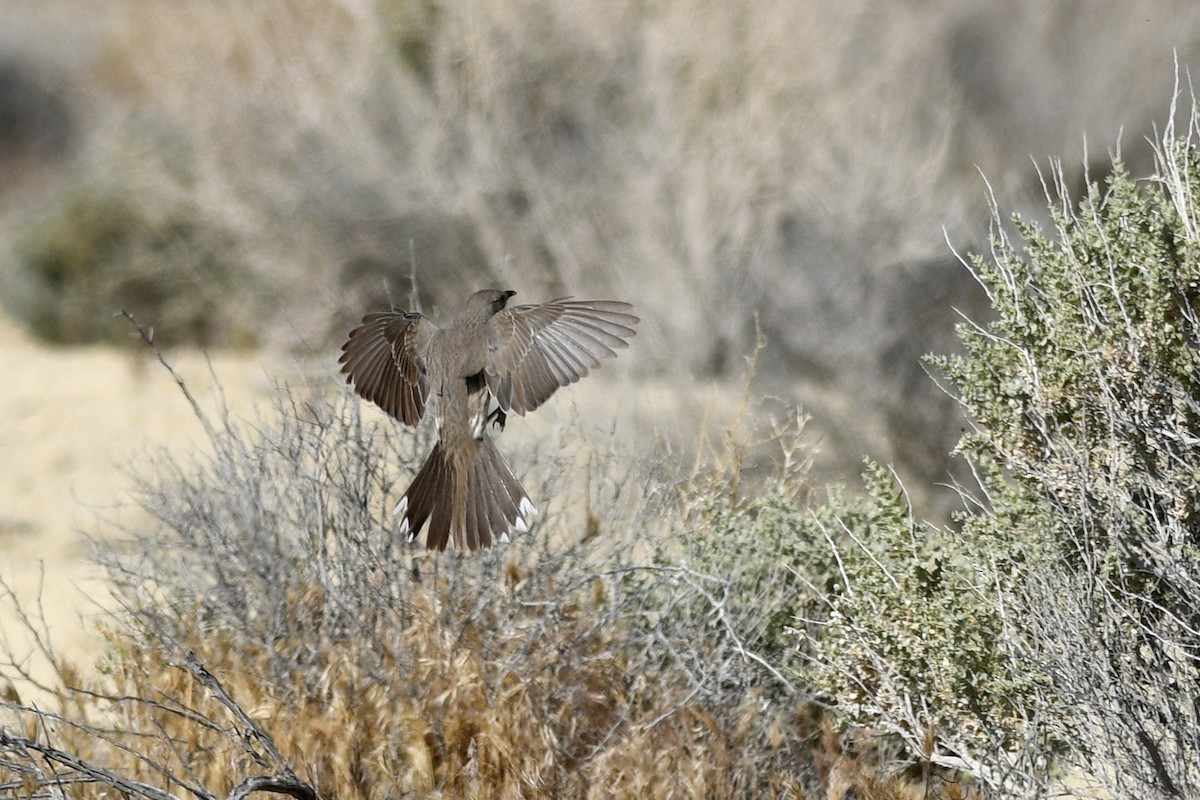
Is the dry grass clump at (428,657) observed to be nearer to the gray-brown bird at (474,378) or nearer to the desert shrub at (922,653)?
the desert shrub at (922,653)

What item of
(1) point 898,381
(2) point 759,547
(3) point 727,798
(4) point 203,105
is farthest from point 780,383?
(4) point 203,105

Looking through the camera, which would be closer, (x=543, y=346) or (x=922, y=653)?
(x=543, y=346)

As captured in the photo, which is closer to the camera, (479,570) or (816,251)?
(479,570)

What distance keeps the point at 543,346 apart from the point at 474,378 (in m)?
0.23

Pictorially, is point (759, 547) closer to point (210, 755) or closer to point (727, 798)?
point (727, 798)

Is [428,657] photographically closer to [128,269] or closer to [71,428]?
[71,428]

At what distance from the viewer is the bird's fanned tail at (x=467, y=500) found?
121 inches

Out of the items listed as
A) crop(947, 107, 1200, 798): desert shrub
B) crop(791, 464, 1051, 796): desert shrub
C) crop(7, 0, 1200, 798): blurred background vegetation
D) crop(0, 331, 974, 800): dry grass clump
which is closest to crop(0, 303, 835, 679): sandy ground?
crop(7, 0, 1200, 798): blurred background vegetation

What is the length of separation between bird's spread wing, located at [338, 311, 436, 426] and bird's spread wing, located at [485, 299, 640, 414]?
9.6 inches

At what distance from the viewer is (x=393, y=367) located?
338 centimetres

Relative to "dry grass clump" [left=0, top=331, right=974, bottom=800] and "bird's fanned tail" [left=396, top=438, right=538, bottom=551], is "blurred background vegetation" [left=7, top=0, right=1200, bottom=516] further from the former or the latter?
"bird's fanned tail" [left=396, top=438, right=538, bottom=551]

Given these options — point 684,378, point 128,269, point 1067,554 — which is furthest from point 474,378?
point 128,269

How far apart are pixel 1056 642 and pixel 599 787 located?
3.72ft

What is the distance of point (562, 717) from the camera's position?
3549mm
